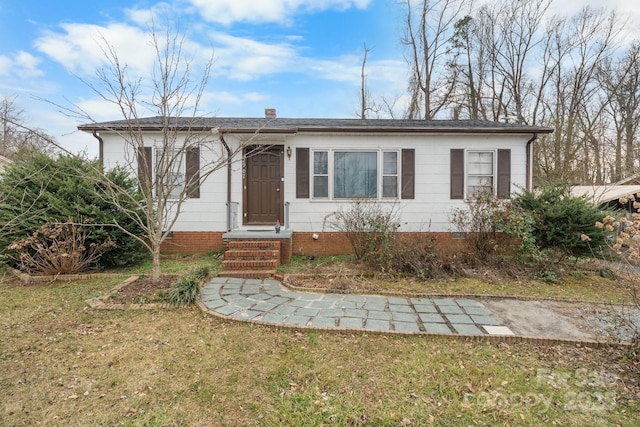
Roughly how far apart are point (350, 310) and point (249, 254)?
275cm

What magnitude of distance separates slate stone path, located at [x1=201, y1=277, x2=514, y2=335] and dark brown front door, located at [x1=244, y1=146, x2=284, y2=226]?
3.22 metres

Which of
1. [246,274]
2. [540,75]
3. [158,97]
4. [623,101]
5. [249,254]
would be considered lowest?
[246,274]

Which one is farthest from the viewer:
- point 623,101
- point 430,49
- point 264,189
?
point 430,49

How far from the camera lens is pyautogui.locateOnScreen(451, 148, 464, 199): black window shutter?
789 centimetres

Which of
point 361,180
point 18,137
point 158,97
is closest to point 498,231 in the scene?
point 361,180

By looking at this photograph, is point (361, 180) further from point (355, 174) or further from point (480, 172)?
point (480, 172)

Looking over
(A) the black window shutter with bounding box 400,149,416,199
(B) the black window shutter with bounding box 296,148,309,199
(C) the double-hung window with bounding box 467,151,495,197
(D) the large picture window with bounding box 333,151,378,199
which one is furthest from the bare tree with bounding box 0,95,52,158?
(C) the double-hung window with bounding box 467,151,495,197

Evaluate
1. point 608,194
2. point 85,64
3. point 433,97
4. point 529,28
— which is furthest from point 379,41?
point 85,64

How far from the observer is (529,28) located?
53.8ft

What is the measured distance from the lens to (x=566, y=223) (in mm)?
6258

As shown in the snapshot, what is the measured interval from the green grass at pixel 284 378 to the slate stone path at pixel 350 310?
0.75ft

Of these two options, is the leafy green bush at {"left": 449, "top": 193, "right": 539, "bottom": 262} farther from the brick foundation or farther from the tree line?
the tree line

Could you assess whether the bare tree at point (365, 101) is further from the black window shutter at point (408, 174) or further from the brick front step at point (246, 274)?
the brick front step at point (246, 274)

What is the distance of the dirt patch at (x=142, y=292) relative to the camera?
4.36 m
